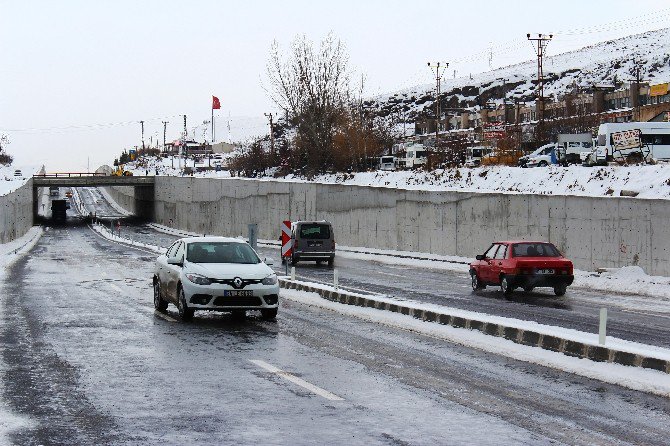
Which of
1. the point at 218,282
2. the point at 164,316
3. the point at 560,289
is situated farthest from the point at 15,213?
the point at 218,282

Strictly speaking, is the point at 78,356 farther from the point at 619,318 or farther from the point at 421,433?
the point at 619,318

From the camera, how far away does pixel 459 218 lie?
47562 millimetres

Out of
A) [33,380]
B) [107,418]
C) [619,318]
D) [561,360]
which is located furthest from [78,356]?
[619,318]

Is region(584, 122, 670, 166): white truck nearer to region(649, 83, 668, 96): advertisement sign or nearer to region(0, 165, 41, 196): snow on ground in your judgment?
region(0, 165, 41, 196): snow on ground

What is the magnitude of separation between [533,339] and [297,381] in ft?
17.0

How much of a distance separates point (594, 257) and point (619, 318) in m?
16.5

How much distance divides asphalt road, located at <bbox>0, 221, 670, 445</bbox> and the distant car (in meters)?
25.0

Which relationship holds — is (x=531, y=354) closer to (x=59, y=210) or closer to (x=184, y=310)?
(x=184, y=310)

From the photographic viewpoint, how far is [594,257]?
36.8 metres

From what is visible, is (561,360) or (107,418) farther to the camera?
(561,360)

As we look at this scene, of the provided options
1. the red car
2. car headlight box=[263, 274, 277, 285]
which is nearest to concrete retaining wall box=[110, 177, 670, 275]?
the red car

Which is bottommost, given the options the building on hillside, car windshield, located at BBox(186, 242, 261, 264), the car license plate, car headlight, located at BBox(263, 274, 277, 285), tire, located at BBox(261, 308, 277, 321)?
tire, located at BBox(261, 308, 277, 321)

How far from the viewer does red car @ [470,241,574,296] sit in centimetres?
2761

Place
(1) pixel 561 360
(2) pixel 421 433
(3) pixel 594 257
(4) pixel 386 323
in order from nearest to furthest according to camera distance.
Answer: (2) pixel 421 433 → (1) pixel 561 360 → (4) pixel 386 323 → (3) pixel 594 257
